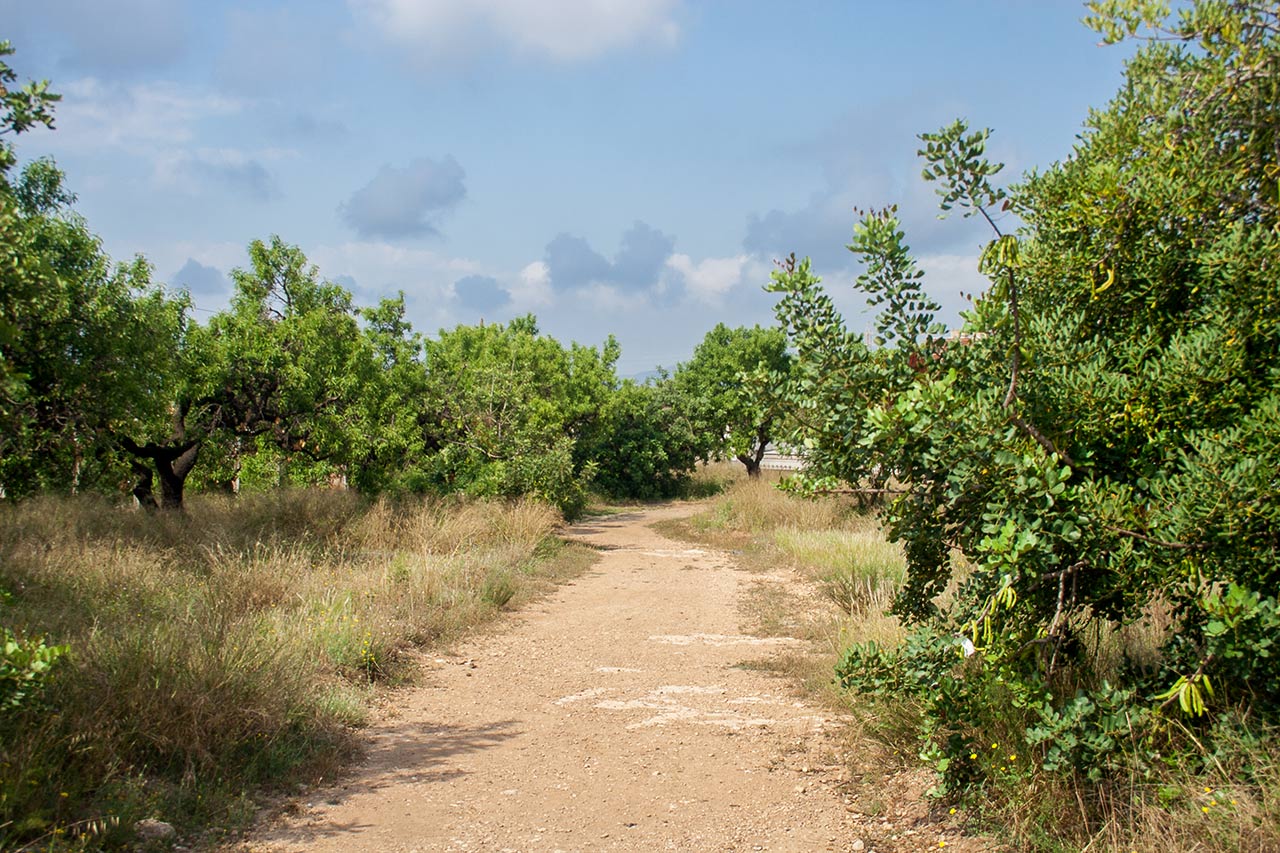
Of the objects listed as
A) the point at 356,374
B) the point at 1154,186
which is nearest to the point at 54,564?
the point at 356,374

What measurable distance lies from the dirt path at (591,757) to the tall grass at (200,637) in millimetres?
478

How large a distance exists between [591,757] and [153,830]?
8.63ft

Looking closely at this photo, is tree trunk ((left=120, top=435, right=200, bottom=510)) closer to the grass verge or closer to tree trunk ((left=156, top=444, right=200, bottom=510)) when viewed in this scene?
tree trunk ((left=156, top=444, right=200, bottom=510))

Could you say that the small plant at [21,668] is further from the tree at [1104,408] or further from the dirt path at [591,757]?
the tree at [1104,408]

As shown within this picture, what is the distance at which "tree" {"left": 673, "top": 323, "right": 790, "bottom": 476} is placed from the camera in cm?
3678

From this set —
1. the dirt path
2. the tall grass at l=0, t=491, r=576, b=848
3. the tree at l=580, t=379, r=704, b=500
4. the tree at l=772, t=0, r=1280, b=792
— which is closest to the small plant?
the tall grass at l=0, t=491, r=576, b=848

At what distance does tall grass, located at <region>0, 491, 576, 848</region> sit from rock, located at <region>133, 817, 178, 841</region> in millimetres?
69

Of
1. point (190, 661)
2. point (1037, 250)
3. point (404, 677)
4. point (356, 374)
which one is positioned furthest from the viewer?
point (356, 374)

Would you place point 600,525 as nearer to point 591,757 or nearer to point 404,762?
point 591,757

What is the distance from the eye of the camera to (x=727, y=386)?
125 feet

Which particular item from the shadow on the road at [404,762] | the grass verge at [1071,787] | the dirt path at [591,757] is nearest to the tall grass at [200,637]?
the shadow on the road at [404,762]

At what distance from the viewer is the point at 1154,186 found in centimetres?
378

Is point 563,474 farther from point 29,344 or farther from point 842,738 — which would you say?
point 842,738

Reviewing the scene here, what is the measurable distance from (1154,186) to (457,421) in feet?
55.4
